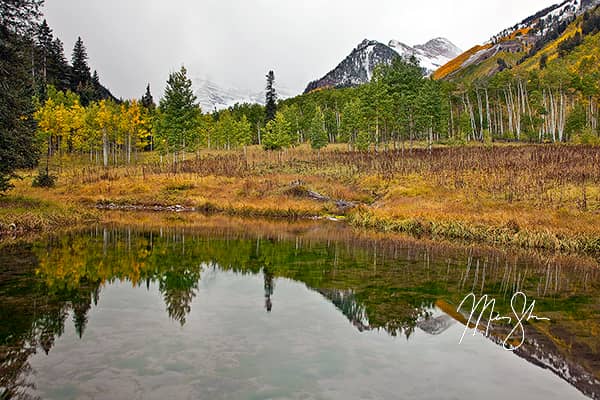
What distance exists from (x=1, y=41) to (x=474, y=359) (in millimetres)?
22696

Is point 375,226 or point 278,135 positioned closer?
point 375,226

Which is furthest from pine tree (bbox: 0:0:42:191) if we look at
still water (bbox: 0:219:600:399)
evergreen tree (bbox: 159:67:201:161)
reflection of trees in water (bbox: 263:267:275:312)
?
evergreen tree (bbox: 159:67:201:161)

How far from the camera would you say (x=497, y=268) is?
14.0 metres

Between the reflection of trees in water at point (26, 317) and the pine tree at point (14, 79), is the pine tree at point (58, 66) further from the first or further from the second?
the reflection of trees in water at point (26, 317)

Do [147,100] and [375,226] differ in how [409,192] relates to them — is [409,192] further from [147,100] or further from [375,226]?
[147,100]

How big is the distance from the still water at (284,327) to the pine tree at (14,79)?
6798 millimetres

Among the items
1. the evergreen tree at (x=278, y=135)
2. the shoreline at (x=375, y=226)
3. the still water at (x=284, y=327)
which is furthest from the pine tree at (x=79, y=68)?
the still water at (x=284, y=327)

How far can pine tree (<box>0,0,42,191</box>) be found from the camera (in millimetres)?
18953

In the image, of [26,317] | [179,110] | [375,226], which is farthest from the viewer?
[179,110]

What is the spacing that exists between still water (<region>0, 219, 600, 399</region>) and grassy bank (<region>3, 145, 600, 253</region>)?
4490mm

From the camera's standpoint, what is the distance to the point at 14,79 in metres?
19.7

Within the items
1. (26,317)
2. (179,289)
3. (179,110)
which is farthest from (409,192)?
(179,110)

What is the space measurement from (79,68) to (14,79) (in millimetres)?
77774

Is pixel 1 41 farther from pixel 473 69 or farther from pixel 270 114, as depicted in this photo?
pixel 473 69
